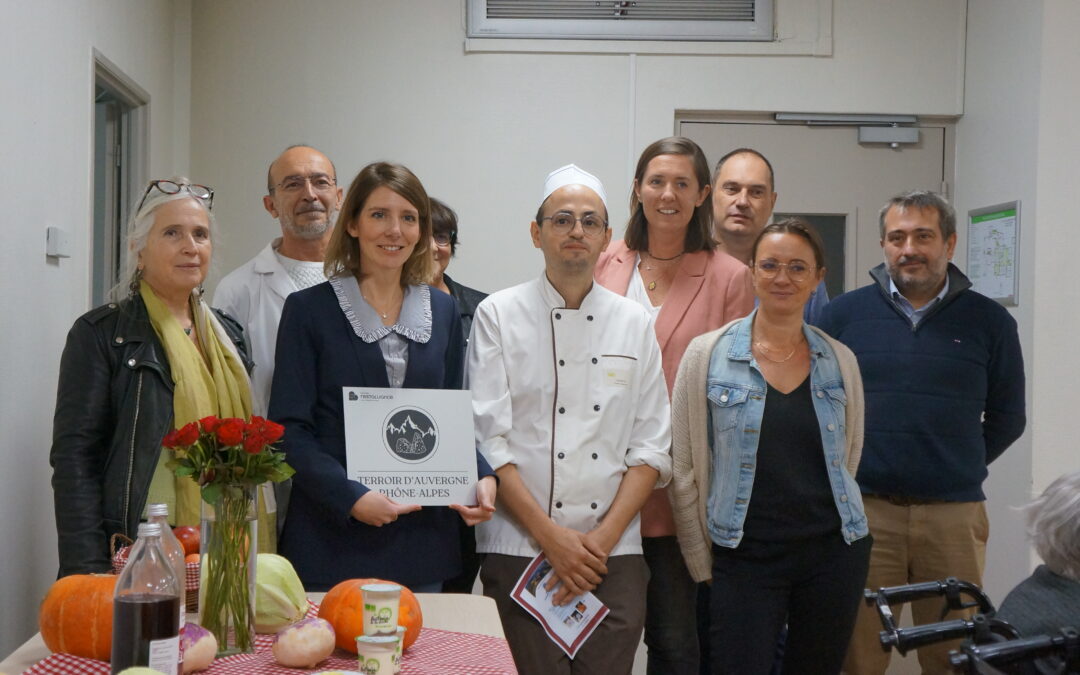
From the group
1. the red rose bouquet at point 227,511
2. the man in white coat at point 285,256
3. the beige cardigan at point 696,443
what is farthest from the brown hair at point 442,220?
the red rose bouquet at point 227,511

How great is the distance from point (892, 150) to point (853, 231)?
415 mm

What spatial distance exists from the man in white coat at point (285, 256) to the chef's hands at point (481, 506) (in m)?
0.79

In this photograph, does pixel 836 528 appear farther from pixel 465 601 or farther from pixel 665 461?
pixel 465 601

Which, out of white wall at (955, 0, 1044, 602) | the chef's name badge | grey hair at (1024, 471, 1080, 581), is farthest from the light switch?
white wall at (955, 0, 1044, 602)

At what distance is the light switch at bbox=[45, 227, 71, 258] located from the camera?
9.53ft

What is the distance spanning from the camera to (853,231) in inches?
180

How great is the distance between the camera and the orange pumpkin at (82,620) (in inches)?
58.1

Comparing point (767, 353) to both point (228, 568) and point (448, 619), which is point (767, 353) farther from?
point (228, 568)

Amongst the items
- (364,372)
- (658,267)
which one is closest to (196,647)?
(364,372)

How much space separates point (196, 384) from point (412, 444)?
0.50 meters

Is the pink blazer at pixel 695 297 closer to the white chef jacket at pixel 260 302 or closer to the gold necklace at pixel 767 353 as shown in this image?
the gold necklace at pixel 767 353

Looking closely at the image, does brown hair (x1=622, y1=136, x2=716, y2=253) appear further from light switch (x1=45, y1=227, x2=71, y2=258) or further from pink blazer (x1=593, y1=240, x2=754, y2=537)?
light switch (x1=45, y1=227, x2=71, y2=258)

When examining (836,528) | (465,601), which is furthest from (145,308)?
(836,528)

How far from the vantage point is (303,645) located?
1.50 metres
